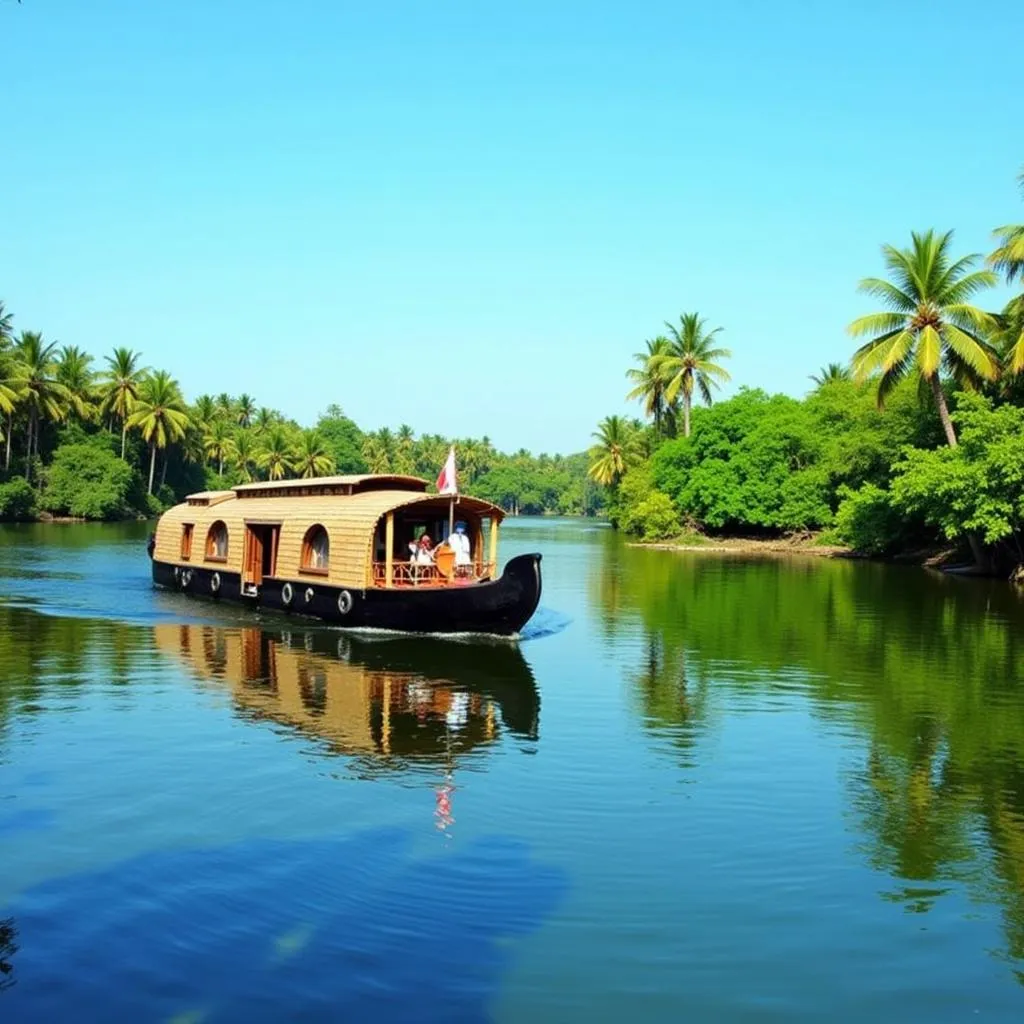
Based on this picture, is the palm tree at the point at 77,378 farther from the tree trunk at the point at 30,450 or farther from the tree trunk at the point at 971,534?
the tree trunk at the point at 971,534

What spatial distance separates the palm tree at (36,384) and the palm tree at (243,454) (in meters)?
20.6

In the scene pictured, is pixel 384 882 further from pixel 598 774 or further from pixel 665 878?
pixel 598 774

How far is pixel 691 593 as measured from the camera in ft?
94.5

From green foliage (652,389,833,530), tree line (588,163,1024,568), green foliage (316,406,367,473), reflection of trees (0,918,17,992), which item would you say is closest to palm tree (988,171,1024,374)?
tree line (588,163,1024,568)

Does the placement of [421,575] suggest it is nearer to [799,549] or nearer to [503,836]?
[503,836]

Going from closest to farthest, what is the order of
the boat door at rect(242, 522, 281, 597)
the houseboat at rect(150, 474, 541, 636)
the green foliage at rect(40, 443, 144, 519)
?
the houseboat at rect(150, 474, 541, 636) → the boat door at rect(242, 522, 281, 597) → the green foliage at rect(40, 443, 144, 519)

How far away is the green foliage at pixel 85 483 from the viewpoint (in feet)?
206

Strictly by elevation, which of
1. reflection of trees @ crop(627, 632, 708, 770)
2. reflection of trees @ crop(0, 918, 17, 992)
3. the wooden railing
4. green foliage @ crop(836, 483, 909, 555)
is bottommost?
reflection of trees @ crop(0, 918, 17, 992)

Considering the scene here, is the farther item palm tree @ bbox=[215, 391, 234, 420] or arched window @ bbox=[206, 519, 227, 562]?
palm tree @ bbox=[215, 391, 234, 420]

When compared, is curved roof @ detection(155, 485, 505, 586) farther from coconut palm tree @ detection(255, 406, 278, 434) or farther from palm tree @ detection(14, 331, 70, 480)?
coconut palm tree @ detection(255, 406, 278, 434)

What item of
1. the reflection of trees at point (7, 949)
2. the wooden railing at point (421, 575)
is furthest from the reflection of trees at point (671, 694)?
the reflection of trees at point (7, 949)

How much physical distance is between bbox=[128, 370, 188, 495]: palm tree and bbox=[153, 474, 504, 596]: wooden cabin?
45517 mm

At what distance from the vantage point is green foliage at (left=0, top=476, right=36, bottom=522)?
58.5 metres

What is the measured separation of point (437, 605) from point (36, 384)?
50.8m
